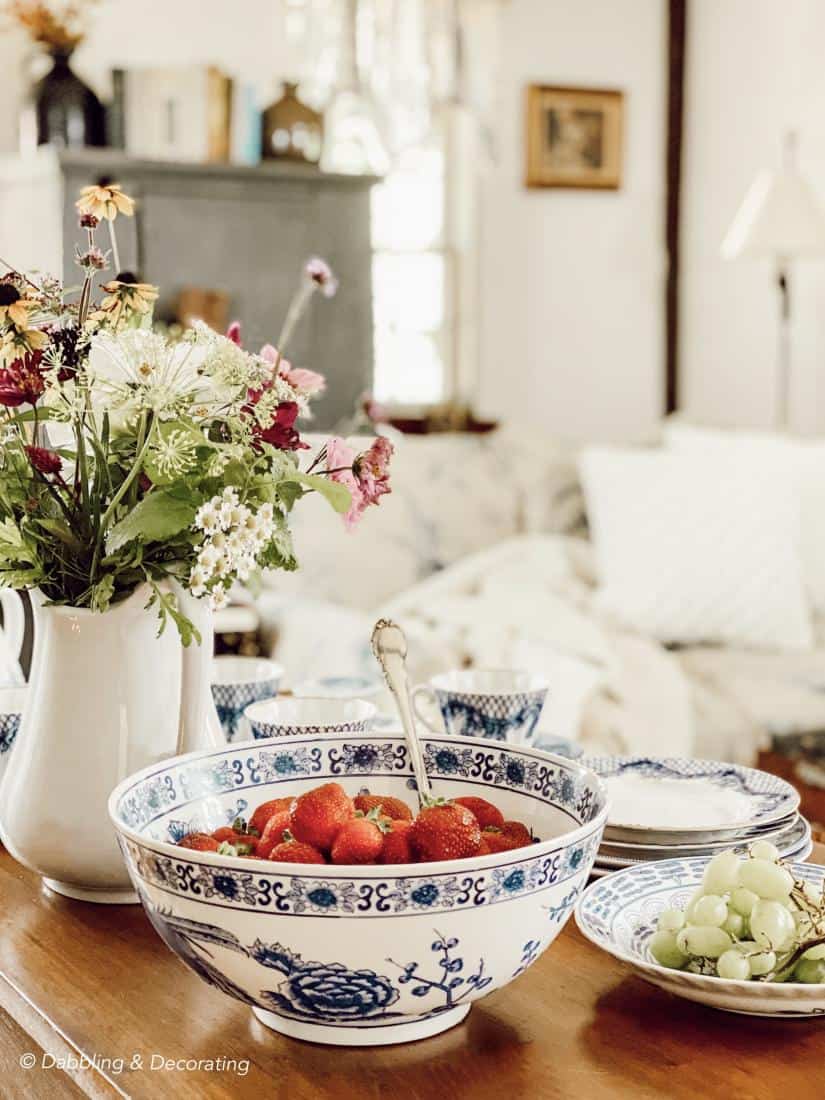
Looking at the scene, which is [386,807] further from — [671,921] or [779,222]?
[779,222]

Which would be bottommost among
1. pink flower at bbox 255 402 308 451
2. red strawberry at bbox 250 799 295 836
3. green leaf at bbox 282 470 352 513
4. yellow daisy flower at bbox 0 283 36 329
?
red strawberry at bbox 250 799 295 836

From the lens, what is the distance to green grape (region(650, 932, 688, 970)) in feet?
2.99

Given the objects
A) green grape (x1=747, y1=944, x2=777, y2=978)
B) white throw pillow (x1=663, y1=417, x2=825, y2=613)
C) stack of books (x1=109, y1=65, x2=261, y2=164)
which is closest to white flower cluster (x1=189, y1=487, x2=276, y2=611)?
green grape (x1=747, y1=944, x2=777, y2=978)

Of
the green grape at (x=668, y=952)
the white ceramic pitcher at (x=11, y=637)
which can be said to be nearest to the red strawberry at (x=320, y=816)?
the green grape at (x=668, y=952)

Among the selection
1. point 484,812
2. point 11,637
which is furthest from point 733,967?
point 11,637

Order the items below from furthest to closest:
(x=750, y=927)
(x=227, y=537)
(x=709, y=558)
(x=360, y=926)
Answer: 1. (x=709, y=558)
2. (x=227, y=537)
3. (x=750, y=927)
4. (x=360, y=926)

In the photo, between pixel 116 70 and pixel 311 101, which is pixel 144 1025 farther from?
pixel 311 101

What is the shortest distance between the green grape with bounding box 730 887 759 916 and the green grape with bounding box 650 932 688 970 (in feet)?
0.15

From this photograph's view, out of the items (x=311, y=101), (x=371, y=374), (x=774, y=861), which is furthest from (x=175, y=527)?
(x=311, y=101)

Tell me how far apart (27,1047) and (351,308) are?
3098mm

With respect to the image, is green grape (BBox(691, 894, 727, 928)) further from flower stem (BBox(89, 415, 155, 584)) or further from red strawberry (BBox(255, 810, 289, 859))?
flower stem (BBox(89, 415, 155, 584))

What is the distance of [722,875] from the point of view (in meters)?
0.93

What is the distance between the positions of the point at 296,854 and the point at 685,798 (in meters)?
0.48

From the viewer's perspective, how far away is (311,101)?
4.28 meters
